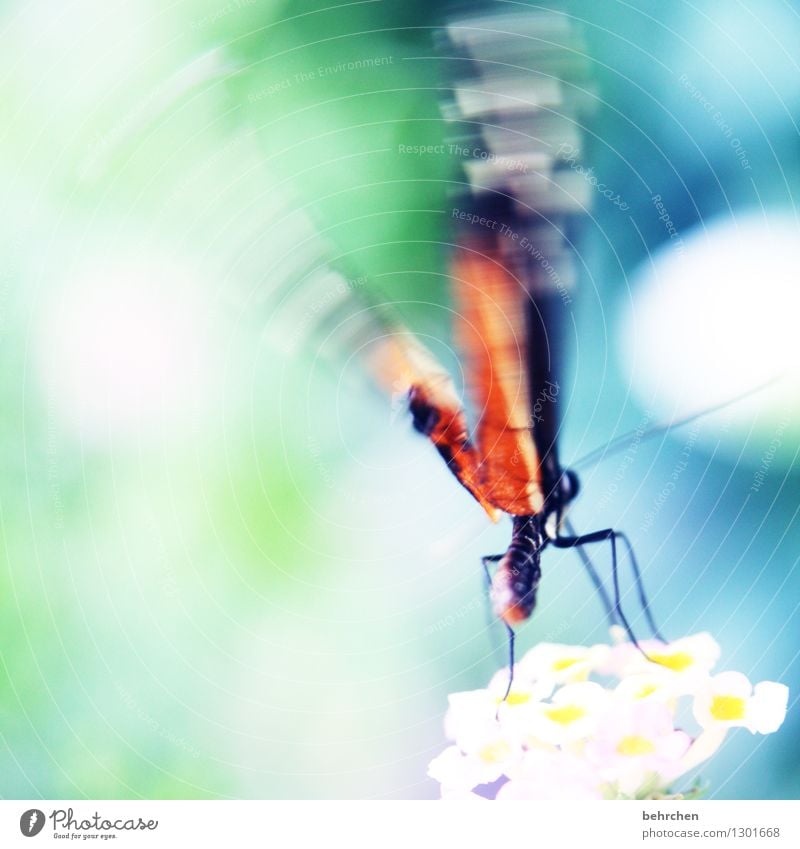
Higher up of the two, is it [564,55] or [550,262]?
[564,55]

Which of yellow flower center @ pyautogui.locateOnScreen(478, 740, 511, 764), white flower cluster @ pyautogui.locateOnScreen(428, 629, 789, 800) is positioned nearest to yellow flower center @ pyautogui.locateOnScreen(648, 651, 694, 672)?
white flower cluster @ pyautogui.locateOnScreen(428, 629, 789, 800)

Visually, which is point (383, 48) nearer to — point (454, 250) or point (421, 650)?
point (454, 250)

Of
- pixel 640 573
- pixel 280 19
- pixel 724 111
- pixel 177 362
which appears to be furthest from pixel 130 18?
pixel 640 573

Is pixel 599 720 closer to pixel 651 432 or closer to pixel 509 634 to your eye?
pixel 509 634

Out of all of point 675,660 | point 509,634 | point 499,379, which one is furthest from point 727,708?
point 499,379

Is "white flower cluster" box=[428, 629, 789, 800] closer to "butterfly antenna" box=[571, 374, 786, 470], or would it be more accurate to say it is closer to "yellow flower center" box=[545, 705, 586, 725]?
"yellow flower center" box=[545, 705, 586, 725]
